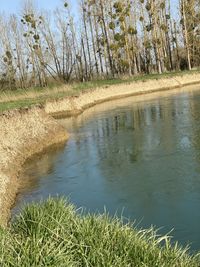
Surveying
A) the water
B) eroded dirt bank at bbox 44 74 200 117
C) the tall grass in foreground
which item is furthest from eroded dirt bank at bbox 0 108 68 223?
eroded dirt bank at bbox 44 74 200 117

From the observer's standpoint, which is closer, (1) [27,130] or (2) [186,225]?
(2) [186,225]

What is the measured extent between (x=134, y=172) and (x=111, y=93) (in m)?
24.6

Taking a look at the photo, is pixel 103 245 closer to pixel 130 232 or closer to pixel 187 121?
pixel 130 232

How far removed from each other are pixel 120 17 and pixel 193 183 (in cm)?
3994

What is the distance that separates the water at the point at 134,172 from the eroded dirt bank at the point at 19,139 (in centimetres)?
37

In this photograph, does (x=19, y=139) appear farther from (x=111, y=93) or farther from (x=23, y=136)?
(x=111, y=93)

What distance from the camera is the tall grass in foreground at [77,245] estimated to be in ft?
15.7

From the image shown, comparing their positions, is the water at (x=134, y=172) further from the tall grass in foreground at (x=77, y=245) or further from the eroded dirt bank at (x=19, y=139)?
the tall grass in foreground at (x=77, y=245)

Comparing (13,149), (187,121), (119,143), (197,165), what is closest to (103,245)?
(197,165)

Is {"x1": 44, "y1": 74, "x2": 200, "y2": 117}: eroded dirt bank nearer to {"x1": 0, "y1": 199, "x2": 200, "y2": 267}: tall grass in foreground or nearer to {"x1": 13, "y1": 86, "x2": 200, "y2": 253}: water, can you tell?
{"x1": 13, "y1": 86, "x2": 200, "y2": 253}: water

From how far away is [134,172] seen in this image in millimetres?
12422

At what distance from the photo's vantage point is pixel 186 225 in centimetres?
816

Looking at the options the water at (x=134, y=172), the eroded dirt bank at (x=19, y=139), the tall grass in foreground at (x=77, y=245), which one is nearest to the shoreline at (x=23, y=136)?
the eroded dirt bank at (x=19, y=139)

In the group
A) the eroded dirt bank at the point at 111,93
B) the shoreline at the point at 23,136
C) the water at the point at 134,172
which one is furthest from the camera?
the eroded dirt bank at the point at 111,93
